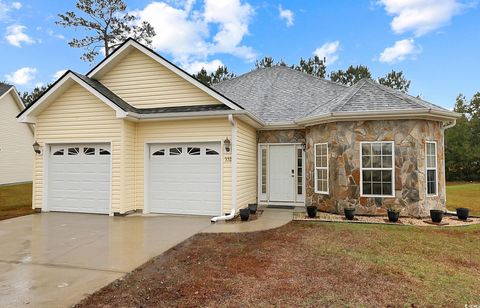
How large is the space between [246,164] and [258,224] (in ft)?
8.79

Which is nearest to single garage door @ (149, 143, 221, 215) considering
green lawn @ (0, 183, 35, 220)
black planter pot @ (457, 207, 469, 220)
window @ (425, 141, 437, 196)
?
green lawn @ (0, 183, 35, 220)

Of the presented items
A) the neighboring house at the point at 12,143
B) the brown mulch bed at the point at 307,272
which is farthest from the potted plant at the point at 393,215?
the neighboring house at the point at 12,143

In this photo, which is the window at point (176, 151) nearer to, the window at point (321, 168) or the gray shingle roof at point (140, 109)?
the gray shingle roof at point (140, 109)

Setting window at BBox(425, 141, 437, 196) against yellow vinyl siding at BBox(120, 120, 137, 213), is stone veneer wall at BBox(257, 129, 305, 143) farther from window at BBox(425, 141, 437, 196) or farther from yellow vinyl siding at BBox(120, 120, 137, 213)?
yellow vinyl siding at BBox(120, 120, 137, 213)

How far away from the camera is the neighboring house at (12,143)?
20047mm

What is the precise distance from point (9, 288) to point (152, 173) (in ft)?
19.3

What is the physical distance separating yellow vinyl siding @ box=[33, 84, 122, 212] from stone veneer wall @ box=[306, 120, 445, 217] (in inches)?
263

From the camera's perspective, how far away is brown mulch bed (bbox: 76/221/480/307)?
3518 millimetres

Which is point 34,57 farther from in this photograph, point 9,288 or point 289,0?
point 9,288

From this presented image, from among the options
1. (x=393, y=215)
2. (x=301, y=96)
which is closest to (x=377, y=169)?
(x=393, y=215)

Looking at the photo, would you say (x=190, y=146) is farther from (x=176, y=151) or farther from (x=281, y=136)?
(x=281, y=136)

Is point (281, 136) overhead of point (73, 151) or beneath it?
overhead

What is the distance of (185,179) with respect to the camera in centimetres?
933

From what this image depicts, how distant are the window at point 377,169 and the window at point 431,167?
47.3 inches
